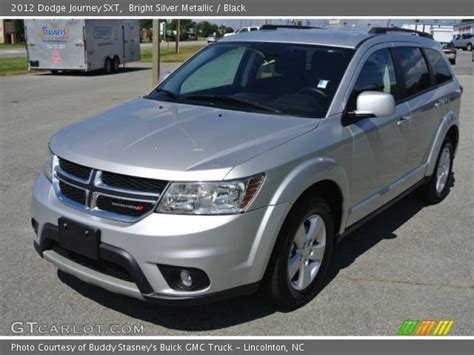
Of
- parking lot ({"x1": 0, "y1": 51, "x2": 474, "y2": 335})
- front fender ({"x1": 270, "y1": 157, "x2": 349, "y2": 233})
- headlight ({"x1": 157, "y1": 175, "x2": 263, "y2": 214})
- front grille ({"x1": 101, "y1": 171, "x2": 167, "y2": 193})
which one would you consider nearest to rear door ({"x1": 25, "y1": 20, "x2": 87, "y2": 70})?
parking lot ({"x1": 0, "y1": 51, "x2": 474, "y2": 335})

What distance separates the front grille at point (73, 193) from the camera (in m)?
3.33

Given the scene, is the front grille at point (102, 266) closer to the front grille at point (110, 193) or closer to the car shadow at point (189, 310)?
the front grille at point (110, 193)

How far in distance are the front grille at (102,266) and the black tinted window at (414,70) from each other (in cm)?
318

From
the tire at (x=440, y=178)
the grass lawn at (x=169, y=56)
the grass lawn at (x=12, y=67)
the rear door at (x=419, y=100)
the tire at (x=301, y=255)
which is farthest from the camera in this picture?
the grass lawn at (x=169, y=56)

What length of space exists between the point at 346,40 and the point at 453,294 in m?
2.16

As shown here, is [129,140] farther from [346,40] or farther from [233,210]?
[346,40]

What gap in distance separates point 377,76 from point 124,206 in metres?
2.54

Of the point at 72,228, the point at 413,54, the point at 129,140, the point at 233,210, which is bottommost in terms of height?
the point at 72,228

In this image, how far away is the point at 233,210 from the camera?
308cm

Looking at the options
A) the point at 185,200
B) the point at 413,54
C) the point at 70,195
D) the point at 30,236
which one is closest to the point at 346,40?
the point at 413,54

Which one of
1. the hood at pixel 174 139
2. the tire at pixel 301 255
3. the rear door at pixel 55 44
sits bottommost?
the rear door at pixel 55 44

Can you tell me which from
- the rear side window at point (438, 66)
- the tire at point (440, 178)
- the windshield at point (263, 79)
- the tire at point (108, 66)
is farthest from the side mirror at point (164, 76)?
the tire at point (108, 66)

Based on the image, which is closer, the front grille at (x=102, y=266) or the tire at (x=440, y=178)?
the front grille at (x=102, y=266)

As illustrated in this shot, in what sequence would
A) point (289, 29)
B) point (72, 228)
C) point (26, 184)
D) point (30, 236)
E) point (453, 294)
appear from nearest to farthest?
point (72, 228) < point (453, 294) < point (30, 236) < point (289, 29) < point (26, 184)
